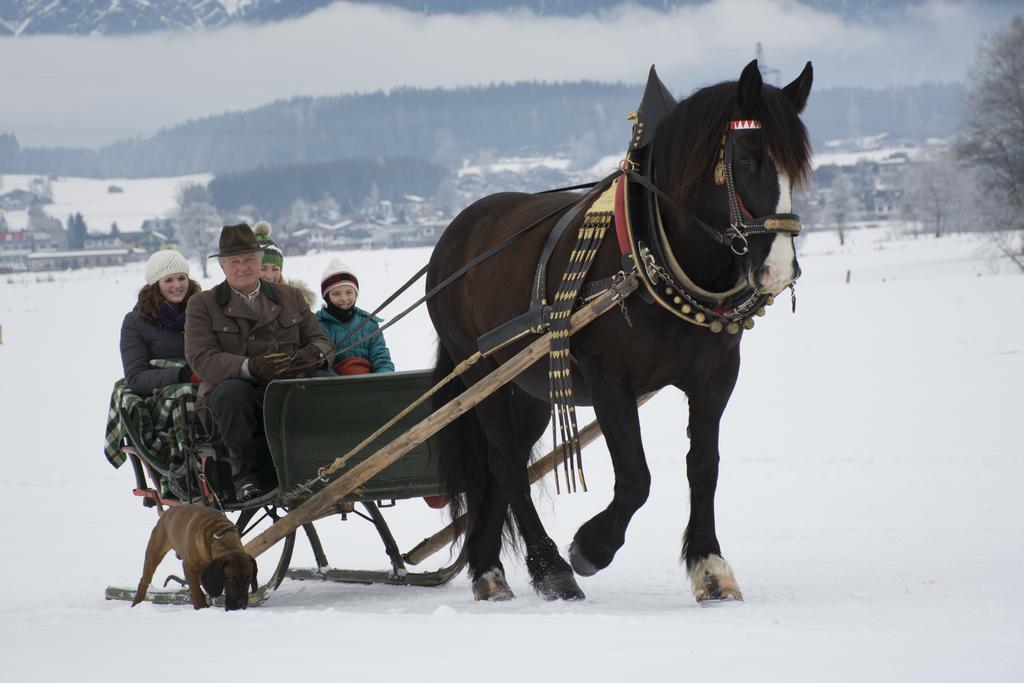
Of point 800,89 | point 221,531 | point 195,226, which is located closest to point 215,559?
point 221,531

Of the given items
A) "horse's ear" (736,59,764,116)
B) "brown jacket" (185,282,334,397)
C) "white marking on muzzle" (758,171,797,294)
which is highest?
"horse's ear" (736,59,764,116)

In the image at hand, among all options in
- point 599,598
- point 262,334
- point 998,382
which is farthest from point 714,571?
point 998,382

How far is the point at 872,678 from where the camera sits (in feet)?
12.0

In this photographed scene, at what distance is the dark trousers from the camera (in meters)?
6.50

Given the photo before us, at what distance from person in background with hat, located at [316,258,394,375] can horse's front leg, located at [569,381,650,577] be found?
2.64m

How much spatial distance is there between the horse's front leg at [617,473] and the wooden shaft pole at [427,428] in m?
0.33

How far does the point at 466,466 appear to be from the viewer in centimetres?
673

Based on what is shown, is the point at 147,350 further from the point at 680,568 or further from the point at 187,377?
the point at 680,568

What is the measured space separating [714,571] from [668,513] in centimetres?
351

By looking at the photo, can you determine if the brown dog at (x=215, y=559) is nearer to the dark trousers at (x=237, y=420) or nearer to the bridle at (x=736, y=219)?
the dark trousers at (x=237, y=420)

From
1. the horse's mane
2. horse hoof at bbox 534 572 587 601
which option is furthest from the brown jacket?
the horse's mane

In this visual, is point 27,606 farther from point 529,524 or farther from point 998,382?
point 998,382

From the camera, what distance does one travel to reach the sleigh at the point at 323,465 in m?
6.51

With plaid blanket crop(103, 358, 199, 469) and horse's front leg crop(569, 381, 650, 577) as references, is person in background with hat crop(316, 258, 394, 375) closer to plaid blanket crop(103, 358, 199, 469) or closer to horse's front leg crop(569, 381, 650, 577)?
plaid blanket crop(103, 358, 199, 469)
